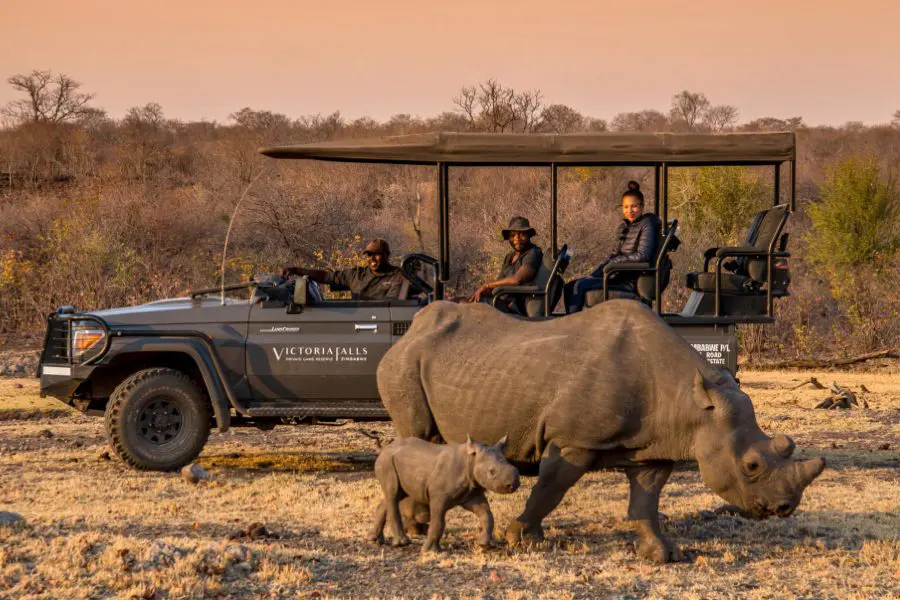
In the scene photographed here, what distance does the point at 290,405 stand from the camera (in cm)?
1048

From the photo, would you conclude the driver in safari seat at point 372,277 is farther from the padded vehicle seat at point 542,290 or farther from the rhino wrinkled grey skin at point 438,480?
the rhino wrinkled grey skin at point 438,480

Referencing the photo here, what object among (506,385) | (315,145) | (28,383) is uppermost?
(315,145)

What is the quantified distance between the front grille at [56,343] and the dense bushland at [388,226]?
323 inches

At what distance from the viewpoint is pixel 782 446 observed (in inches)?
284

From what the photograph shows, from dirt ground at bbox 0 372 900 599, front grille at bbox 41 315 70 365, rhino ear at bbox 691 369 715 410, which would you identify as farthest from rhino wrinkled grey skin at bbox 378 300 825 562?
front grille at bbox 41 315 70 365

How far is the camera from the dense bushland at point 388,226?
24141mm

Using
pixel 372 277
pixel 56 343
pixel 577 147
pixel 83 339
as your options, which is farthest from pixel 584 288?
pixel 56 343

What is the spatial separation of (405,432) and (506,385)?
91 cm

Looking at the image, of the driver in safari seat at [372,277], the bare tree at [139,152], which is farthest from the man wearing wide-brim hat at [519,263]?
the bare tree at [139,152]

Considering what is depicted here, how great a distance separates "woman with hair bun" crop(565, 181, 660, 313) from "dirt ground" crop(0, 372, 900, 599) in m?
1.78

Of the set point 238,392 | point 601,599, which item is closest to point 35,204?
point 238,392

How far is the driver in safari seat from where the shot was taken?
1101cm

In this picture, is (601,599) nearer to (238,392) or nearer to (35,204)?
(238,392)

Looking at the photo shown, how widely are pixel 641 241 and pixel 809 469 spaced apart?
11.9 feet
